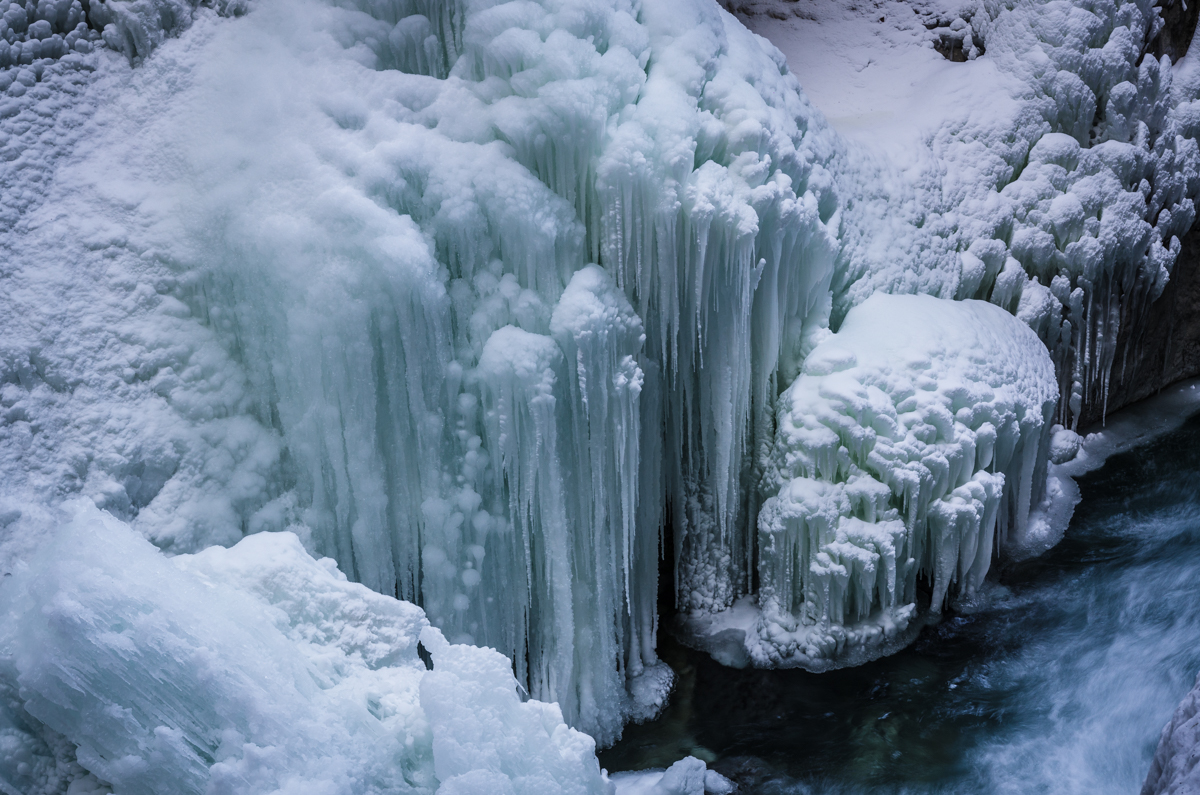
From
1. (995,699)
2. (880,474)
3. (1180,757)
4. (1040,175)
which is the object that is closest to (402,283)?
(880,474)

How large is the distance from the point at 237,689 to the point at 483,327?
2208mm

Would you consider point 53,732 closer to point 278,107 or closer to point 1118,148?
point 278,107

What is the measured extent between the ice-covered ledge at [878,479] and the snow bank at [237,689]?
270 cm

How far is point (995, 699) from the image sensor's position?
17.0ft

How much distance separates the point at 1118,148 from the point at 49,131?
21.8ft

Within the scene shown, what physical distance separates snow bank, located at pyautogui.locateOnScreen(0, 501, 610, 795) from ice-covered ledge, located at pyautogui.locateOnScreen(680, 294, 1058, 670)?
2.70 metres

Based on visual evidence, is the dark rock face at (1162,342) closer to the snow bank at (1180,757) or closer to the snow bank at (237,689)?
the snow bank at (1180,757)

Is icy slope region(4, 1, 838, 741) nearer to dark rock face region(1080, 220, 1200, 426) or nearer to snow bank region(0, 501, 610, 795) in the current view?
snow bank region(0, 501, 610, 795)

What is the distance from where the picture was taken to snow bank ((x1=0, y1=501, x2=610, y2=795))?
2.33m

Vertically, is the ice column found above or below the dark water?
above

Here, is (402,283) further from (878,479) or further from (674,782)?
(878,479)

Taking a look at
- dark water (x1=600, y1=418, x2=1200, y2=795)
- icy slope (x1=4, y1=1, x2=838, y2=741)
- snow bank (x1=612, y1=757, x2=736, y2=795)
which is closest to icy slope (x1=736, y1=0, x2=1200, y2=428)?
icy slope (x1=4, y1=1, x2=838, y2=741)

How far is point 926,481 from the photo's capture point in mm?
5160

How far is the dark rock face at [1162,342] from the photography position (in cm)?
770
